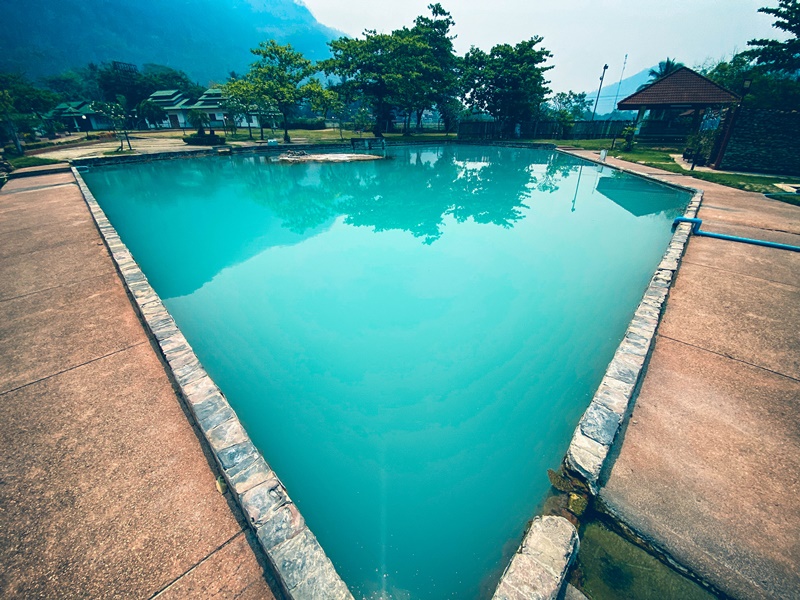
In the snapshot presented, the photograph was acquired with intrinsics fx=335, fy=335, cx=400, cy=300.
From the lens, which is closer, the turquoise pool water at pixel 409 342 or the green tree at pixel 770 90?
the turquoise pool water at pixel 409 342

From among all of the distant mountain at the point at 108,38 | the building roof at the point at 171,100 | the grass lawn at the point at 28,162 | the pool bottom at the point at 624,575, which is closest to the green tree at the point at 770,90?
the pool bottom at the point at 624,575

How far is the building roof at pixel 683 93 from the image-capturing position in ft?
64.7

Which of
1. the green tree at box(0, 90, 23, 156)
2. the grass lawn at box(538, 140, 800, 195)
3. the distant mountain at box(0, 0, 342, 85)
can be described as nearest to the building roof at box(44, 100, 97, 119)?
the green tree at box(0, 90, 23, 156)

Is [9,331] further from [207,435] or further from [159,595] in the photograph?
[159,595]

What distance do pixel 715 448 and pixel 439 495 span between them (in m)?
2.23

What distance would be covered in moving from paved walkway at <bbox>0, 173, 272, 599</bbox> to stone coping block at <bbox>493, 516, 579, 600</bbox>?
1383 mm

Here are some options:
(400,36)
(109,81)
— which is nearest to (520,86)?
(400,36)

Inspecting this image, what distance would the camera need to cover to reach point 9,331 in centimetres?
406

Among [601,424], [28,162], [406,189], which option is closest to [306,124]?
[28,162]

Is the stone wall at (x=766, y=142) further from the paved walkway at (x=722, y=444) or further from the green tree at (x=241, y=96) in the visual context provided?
the green tree at (x=241, y=96)

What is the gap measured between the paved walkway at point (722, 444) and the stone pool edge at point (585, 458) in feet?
0.56

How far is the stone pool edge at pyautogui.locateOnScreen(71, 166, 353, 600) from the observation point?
184 cm

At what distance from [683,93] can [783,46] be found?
4871 mm

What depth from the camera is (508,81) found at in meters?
29.8
